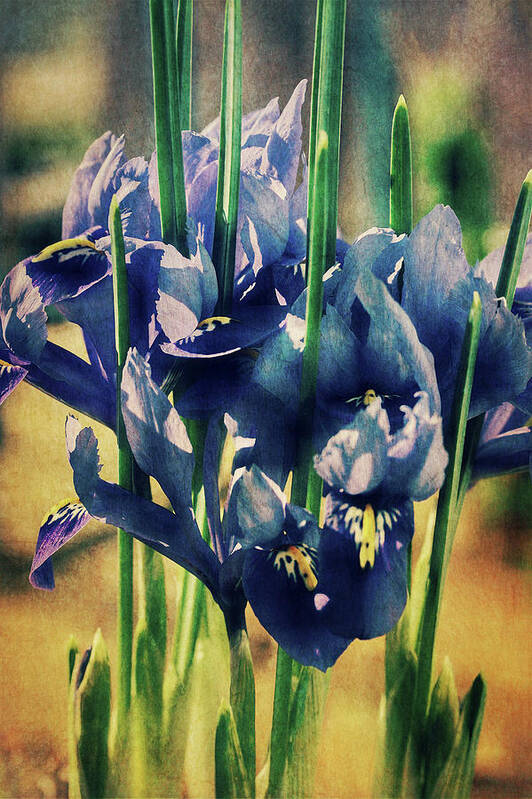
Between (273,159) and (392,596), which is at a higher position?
(273,159)

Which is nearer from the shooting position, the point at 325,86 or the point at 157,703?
the point at 325,86

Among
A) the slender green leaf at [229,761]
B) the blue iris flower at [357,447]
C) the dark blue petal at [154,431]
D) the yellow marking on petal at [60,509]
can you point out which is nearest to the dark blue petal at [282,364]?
the blue iris flower at [357,447]

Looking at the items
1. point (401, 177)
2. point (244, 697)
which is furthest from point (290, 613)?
point (401, 177)

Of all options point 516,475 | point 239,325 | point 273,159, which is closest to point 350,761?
point 516,475

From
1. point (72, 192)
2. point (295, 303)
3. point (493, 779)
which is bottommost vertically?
point (493, 779)

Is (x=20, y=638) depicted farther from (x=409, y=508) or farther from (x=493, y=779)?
(x=493, y=779)

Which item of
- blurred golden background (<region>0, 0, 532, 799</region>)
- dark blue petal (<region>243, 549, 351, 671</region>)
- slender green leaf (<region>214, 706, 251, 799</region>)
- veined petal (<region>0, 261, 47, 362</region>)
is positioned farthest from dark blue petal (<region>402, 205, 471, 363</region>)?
slender green leaf (<region>214, 706, 251, 799</region>)
